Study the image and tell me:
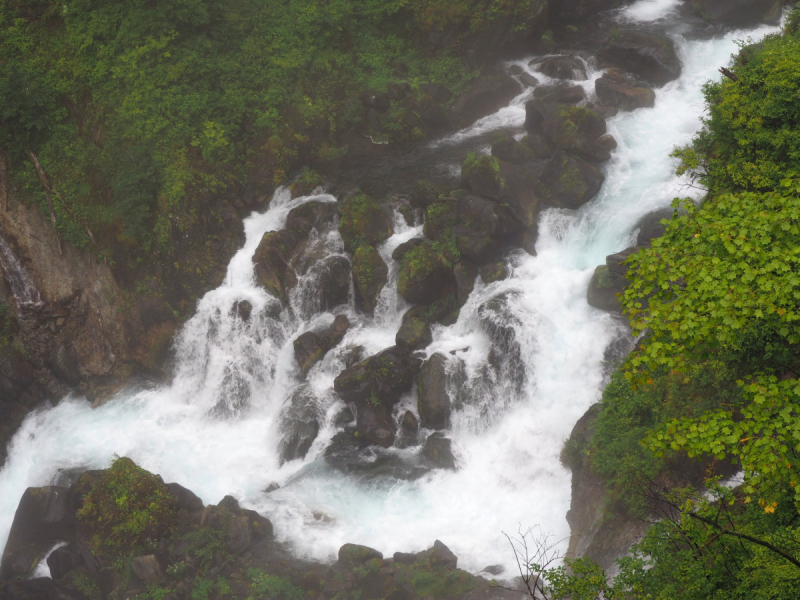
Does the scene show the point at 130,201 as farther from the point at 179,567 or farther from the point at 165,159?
the point at 179,567

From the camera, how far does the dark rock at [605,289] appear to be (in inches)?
756

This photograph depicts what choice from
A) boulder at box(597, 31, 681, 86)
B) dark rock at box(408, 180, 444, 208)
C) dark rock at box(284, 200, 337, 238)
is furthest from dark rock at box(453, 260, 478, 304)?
boulder at box(597, 31, 681, 86)

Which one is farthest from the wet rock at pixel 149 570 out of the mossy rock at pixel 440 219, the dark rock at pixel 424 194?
the dark rock at pixel 424 194

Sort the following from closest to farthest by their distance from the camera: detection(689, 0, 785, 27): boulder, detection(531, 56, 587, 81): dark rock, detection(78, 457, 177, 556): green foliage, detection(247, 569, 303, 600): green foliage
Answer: detection(247, 569, 303, 600): green foliage < detection(78, 457, 177, 556): green foliage < detection(689, 0, 785, 27): boulder < detection(531, 56, 587, 81): dark rock

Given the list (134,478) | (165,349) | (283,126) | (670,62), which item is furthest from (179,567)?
(670,62)

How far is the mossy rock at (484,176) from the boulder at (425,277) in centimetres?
318

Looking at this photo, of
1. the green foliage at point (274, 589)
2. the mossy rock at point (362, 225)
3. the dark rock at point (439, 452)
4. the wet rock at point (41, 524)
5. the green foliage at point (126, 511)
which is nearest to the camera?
the green foliage at point (274, 589)

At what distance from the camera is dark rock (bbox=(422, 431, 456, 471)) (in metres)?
18.7

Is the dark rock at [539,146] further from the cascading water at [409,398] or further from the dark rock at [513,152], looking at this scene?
the cascading water at [409,398]

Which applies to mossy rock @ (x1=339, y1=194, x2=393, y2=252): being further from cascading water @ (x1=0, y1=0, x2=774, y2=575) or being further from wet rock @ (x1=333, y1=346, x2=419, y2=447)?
wet rock @ (x1=333, y1=346, x2=419, y2=447)

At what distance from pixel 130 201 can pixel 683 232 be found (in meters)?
21.5

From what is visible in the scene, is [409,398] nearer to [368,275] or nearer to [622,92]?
[368,275]

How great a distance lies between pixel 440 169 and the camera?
1000 inches

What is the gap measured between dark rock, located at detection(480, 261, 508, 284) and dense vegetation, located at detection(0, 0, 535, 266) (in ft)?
33.7
